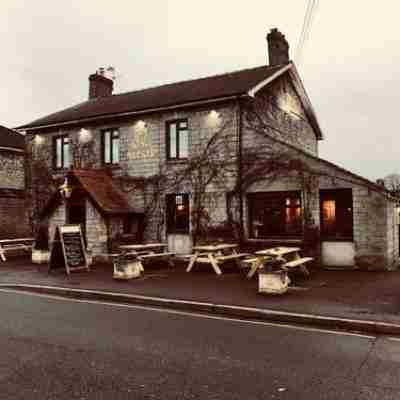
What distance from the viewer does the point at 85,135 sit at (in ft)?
62.4

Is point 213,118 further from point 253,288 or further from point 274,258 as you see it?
point 253,288

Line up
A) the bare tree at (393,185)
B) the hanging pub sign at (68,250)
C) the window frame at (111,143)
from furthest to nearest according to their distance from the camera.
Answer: the window frame at (111,143) → the bare tree at (393,185) → the hanging pub sign at (68,250)

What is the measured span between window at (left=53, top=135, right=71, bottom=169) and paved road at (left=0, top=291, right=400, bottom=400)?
531 inches

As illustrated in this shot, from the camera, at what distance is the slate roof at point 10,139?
963 inches

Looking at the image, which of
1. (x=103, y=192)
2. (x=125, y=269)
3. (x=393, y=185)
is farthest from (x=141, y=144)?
(x=393, y=185)

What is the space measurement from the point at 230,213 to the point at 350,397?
11.4m

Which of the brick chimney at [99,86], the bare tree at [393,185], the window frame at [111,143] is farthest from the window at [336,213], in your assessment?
the brick chimney at [99,86]

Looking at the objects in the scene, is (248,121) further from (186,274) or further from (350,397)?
(350,397)

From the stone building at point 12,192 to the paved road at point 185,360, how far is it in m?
15.4

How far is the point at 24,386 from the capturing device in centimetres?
427

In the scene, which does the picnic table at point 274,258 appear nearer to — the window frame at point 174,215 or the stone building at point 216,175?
the stone building at point 216,175

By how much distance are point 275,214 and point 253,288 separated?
5.27m

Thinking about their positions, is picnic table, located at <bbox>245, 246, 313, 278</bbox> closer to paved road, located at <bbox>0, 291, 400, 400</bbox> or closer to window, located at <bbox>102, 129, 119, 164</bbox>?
paved road, located at <bbox>0, 291, 400, 400</bbox>

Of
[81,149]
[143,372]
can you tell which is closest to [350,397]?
[143,372]
